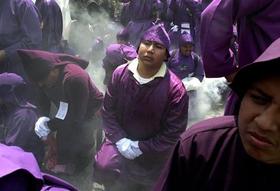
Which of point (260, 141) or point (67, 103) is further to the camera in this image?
point (67, 103)

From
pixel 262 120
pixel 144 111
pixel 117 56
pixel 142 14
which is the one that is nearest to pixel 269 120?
pixel 262 120

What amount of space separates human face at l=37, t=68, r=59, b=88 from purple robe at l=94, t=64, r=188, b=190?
56 centimetres

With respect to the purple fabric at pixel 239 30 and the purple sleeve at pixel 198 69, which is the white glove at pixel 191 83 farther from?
the purple fabric at pixel 239 30

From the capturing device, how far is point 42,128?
4.50m

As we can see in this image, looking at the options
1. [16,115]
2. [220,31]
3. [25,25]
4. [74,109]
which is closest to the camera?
[220,31]

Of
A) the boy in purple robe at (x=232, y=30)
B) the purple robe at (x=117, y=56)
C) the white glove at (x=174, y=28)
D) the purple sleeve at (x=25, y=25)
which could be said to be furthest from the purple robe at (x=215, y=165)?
the white glove at (x=174, y=28)

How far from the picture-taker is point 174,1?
8.47 m

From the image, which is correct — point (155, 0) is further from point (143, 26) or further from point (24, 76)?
point (24, 76)

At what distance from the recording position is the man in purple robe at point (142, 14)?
7848mm

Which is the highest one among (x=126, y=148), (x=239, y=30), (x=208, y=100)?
(x=239, y=30)

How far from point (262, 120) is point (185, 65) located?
4920mm

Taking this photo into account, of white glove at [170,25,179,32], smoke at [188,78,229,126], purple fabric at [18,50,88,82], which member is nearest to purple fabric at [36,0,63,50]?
smoke at [188,78,229,126]

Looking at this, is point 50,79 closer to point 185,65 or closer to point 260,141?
point 185,65

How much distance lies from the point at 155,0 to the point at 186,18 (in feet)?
1.89
